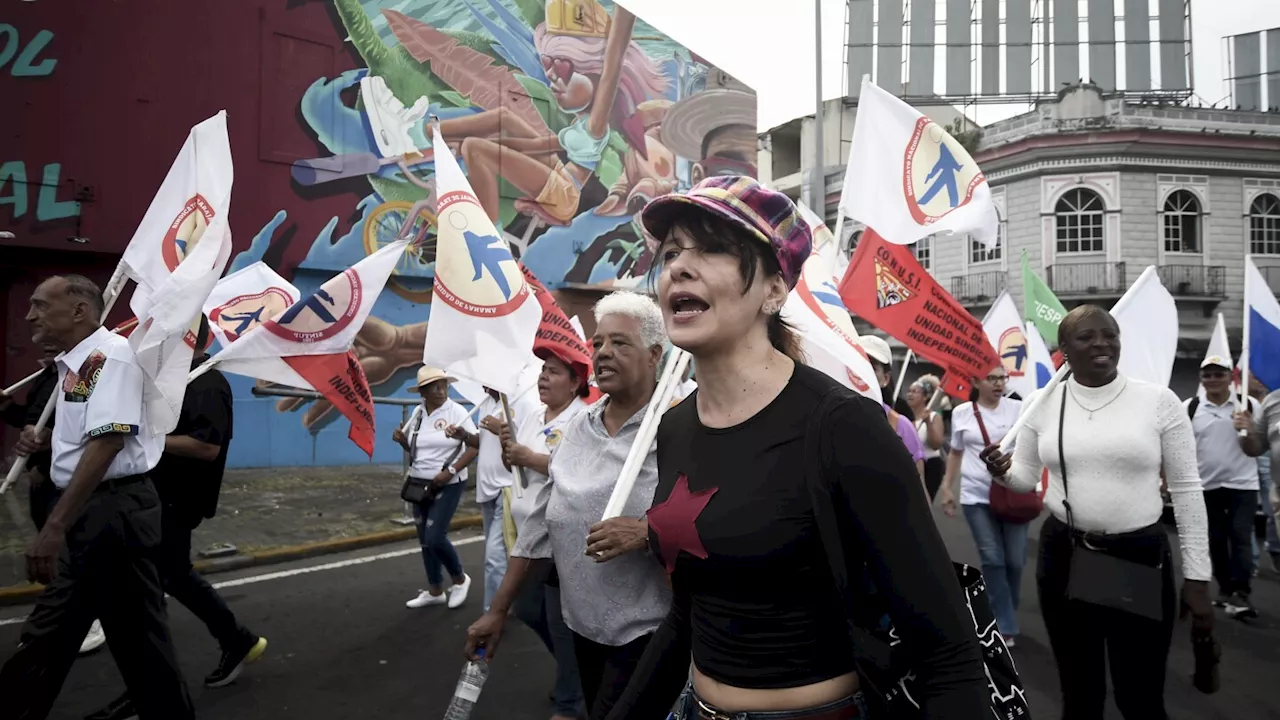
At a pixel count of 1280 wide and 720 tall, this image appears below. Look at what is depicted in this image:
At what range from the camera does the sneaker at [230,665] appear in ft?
15.7

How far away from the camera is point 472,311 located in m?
4.31

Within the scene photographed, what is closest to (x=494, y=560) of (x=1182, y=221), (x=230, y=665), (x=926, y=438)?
(x=230, y=665)

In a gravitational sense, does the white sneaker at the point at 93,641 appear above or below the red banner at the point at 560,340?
below

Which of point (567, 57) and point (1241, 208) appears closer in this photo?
point (567, 57)

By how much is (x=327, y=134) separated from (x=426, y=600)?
452 inches

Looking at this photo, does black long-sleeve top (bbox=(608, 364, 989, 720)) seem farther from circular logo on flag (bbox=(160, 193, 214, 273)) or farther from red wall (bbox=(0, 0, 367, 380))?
red wall (bbox=(0, 0, 367, 380))

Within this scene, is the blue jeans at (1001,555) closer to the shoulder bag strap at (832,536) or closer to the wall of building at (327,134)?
the shoulder bag strap at (832,536)

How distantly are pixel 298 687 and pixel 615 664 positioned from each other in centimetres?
288

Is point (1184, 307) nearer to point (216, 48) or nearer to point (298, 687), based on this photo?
point (216, 48)

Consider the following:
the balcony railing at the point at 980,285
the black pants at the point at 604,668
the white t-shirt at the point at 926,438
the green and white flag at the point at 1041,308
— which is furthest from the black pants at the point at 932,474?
the balcony railing at the point at 980,285

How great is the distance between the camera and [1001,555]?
564cm

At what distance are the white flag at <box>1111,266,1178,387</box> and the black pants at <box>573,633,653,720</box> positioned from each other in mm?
3406

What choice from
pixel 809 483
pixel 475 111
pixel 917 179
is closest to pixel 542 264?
pixel 475 111

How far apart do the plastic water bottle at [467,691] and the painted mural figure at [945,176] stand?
12.1 ft
